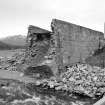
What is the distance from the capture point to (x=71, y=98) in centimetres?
696

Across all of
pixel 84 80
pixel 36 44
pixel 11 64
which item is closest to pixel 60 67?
pixel 84 80

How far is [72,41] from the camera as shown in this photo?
34.8ft

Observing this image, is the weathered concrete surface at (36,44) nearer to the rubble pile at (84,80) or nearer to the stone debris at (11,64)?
the stone debris at (11,64)

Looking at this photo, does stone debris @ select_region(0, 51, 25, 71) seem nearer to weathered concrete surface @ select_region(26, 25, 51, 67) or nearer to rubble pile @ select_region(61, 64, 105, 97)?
weathered concrete surface @ select_region(26, 25, 51, 67)

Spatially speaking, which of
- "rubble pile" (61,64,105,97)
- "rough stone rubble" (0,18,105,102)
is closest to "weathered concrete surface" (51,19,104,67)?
"rough stone rubble" (0,18,105,102)

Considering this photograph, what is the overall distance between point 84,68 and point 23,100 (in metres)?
5.01

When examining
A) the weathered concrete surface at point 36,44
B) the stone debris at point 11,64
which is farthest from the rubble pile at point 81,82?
the stone debris at point 11,64

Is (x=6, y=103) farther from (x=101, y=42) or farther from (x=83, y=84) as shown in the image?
(x=101, y=42)

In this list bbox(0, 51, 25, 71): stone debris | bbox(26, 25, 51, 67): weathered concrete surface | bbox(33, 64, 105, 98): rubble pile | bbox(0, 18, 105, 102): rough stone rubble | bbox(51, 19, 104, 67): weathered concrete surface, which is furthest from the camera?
bbox(0, 51, 25, 71): stone debris

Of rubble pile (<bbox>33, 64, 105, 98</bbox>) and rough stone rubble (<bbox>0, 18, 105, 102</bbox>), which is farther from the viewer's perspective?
rough stone rubble (<bbox>0, 18, 105, 102</bbox>)

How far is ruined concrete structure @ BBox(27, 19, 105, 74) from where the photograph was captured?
9906mm

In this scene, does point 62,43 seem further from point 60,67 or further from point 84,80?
point 84,80

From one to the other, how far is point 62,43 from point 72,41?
0.89m

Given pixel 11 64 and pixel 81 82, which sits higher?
pixel 11 64
